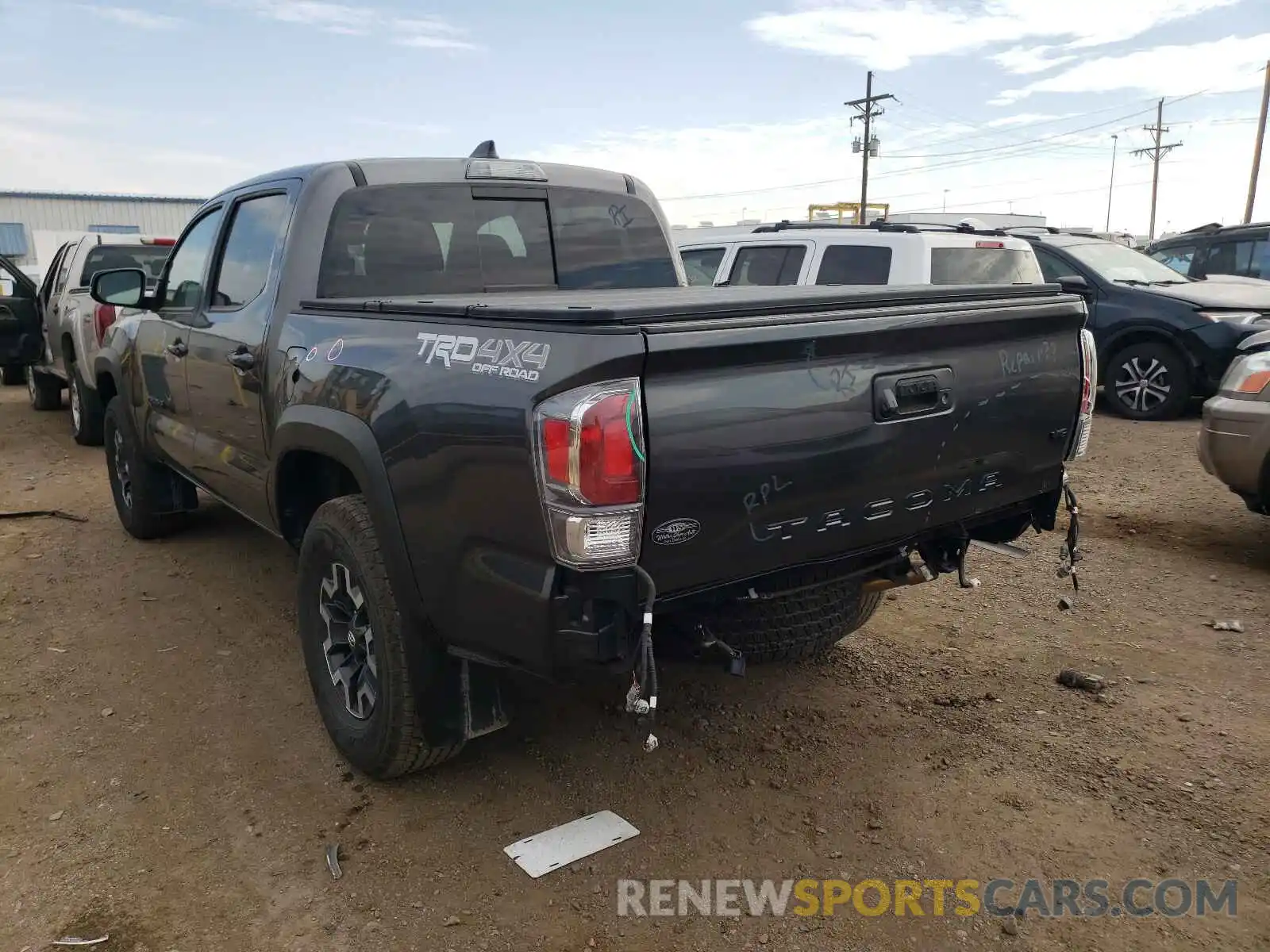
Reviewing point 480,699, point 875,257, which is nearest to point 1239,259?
point 875,257

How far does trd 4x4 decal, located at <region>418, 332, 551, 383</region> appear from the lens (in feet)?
7.30

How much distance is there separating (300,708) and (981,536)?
2.62 metres

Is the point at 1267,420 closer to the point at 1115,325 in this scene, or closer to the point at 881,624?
the point at 881,624

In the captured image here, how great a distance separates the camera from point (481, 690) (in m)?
2.83

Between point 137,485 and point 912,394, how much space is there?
4587 mm

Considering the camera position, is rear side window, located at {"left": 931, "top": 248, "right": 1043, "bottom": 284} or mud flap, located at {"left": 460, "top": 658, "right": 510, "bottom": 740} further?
rear side window, located at {"left": 931, "top": 248, "right": 1043, "bottom": 284}

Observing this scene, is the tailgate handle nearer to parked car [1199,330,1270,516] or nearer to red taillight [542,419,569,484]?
red taillight [542,419,569,484]

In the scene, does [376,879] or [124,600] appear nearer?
[376,879]

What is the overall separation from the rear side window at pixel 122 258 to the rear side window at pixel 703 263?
5.00m

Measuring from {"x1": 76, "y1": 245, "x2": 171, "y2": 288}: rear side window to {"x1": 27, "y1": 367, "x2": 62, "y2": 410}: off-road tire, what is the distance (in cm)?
247

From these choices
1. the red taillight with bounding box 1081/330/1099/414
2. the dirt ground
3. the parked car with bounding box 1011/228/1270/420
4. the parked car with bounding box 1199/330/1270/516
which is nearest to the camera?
the dirt ground

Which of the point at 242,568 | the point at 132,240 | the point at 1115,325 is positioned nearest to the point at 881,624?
the point at 242,568

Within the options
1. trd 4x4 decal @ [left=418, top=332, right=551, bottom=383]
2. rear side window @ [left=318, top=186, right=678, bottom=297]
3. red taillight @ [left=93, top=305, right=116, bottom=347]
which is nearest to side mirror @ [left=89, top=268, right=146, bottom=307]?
rear side window @ [left=318, top=186, right=678, bottom=297]

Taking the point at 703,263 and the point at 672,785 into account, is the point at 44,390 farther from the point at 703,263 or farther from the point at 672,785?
the point at 672,785
